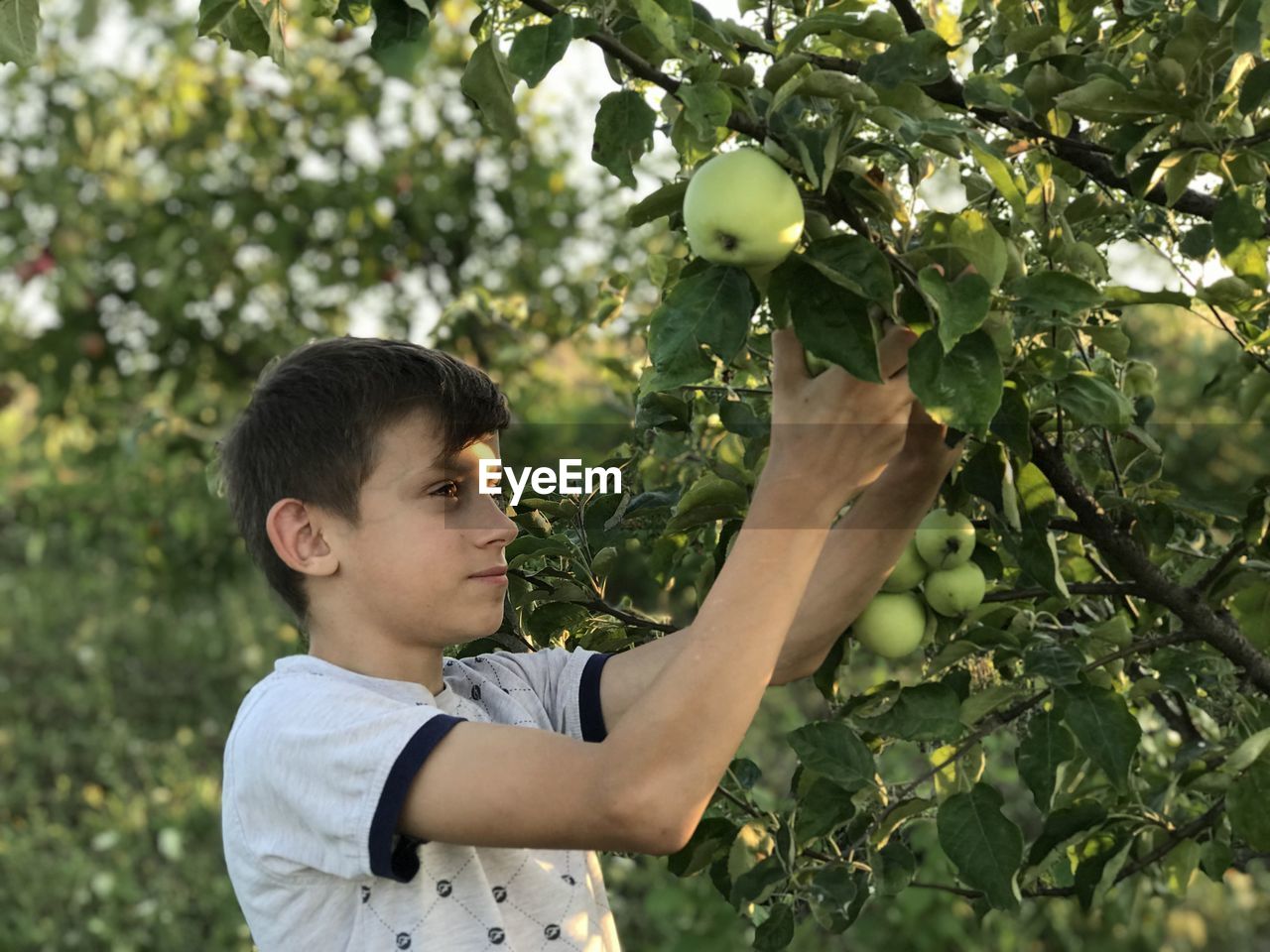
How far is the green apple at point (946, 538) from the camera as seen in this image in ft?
4.66

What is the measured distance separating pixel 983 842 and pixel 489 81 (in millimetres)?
785

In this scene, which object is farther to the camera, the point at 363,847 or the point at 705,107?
the point at 363,847

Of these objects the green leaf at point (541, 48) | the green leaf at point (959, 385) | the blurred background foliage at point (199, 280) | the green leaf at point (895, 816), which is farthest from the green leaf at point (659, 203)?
the blurred background foliage at point (199, 280)

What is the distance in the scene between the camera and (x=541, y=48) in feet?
3.59

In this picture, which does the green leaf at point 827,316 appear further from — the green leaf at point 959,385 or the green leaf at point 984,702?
the green leaf at point 984,702

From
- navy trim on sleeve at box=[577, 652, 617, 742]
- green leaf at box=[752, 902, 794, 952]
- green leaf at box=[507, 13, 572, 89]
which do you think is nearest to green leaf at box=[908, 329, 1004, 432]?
green leaf at box=[507, 13, 572, 89]

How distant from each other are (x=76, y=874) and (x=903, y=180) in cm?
372

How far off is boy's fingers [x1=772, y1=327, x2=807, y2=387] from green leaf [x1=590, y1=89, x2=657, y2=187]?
0.16 meters

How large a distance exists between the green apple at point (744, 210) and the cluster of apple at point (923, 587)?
47 centimetres

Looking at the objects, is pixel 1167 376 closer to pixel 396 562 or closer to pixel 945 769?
pixel 945 769

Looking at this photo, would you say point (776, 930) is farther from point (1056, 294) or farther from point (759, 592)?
point (1056, 294)

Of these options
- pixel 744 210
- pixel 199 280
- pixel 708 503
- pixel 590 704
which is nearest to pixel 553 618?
pixel 590 704

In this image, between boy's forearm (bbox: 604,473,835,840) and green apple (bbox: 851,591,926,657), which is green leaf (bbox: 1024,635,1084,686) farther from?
boy's forearm (bbox: 604,473,835,840)

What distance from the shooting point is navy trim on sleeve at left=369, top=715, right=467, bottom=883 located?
1.13 metres
